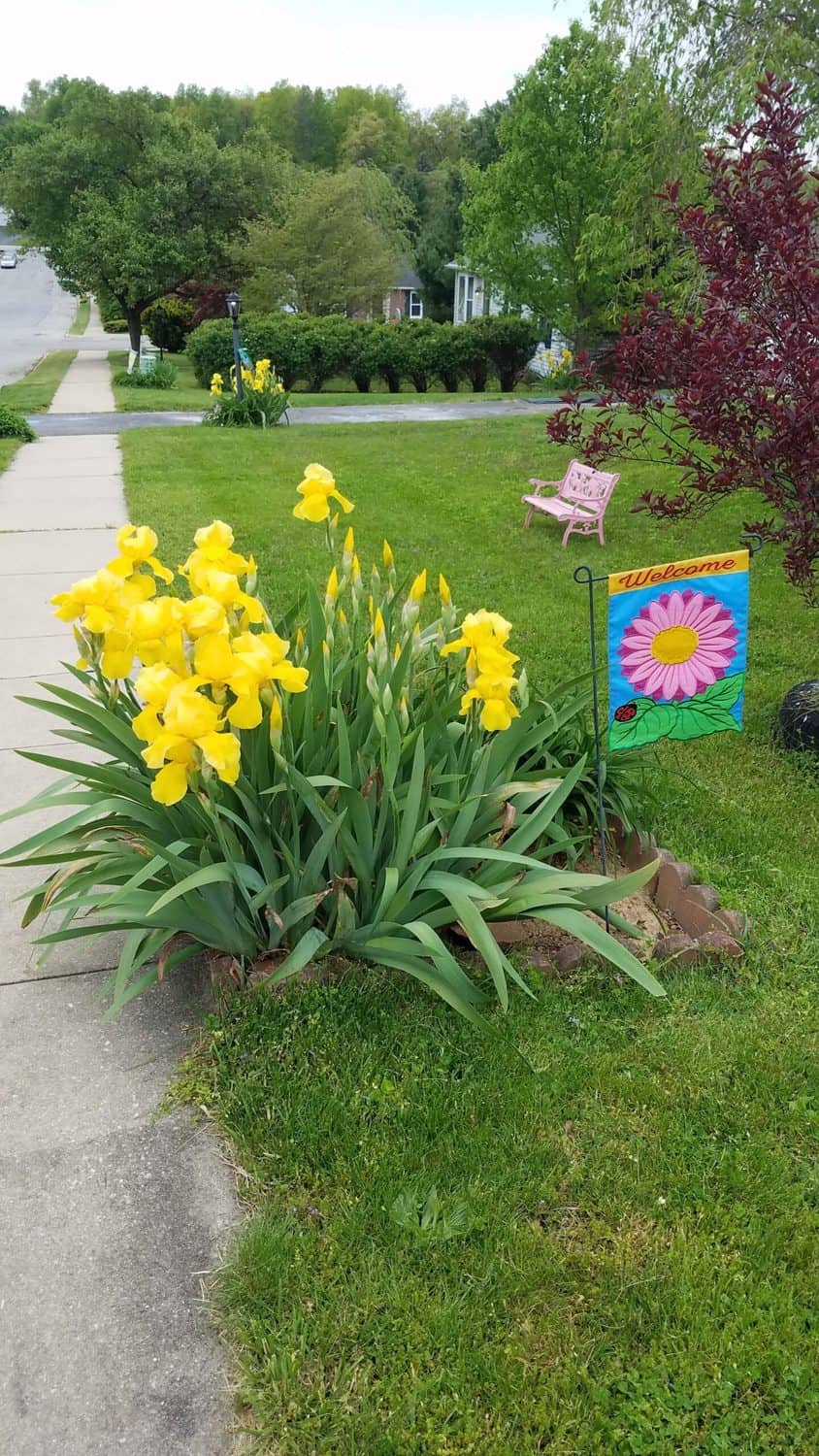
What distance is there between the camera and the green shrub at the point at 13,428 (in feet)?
42.3

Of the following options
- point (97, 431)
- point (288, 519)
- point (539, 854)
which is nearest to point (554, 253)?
point (97, 431)

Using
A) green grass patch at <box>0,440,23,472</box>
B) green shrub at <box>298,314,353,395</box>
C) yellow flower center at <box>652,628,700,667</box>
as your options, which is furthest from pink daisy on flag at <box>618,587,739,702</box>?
green shrub at <box>298,314,353,395</box>

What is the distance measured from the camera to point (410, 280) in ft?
146

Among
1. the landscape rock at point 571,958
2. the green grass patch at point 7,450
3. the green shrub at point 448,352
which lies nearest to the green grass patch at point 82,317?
the green shrub at point 448,352

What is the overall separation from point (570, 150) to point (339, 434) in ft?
42.3

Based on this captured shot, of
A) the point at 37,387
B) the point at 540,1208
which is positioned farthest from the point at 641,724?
the point at 37,387

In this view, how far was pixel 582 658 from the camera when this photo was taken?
5.46 m

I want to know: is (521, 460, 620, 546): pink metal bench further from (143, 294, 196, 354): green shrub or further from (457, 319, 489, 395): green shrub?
(143, 294, 196, 354): green shrub

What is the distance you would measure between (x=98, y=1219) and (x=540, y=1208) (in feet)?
3.17

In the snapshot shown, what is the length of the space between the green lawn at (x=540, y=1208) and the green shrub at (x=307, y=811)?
0.22m

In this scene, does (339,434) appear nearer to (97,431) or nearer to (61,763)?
(97,431)

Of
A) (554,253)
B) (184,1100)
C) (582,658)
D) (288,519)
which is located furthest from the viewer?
(554,253)

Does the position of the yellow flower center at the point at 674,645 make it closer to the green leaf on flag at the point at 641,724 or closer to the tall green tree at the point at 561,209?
the green leaf on flag at the point at 641,724

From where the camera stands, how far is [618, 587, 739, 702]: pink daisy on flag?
2904 mm
